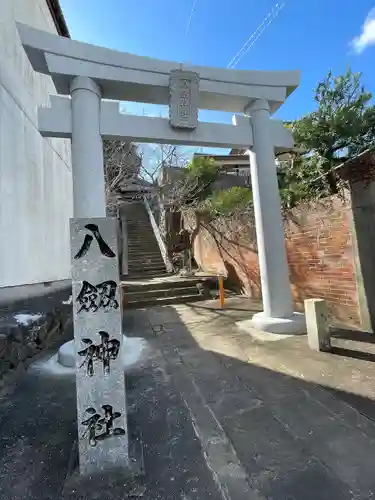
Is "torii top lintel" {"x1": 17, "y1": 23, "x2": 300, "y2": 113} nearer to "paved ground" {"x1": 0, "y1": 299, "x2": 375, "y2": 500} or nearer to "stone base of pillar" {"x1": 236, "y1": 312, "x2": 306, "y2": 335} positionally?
"stone base of pillar" {"x1": 236, "y1": 312, "x2": 306, "y2": 335}

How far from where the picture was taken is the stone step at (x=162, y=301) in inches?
359

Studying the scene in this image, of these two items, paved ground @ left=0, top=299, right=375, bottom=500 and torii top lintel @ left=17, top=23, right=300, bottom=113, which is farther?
torii top lintel @ left=17, top=23, right=300, bottom=113

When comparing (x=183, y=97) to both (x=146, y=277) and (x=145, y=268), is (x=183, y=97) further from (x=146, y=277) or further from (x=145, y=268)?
(x=145, y=268)

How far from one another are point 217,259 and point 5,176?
8835mm

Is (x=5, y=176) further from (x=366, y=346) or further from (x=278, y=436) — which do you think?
(x=366, y=346)

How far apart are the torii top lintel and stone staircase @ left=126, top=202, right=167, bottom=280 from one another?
29.1 ft

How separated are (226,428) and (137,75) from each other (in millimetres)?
5490

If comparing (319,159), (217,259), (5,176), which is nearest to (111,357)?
(5,176)

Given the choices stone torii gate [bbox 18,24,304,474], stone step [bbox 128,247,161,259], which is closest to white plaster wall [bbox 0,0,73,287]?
stone torii gate [bbox 18,24,304,474]

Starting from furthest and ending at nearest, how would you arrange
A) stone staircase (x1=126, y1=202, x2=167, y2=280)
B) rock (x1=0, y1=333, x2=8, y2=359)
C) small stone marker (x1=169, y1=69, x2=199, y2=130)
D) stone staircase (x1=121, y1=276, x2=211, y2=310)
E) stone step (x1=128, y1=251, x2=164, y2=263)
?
stone step (x1=128, y1=251, x2=164, y2=263) < stone staircase (x1=126, y1=202, x2=167, y2=280) < stone staircase (x1=121, y1=276, x2=211, y2=310) < small stone marker (x1=169, y1=69, x2=199, y2=130) < rock (x1=0, y1=333, x2=8, y2=359)

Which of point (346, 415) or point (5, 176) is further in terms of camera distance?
point (5, 176)

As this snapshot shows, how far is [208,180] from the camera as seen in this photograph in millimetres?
16859

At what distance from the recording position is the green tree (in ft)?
24.7

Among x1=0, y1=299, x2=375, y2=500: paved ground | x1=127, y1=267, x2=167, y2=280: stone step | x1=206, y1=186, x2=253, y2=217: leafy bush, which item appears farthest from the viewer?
x1=127, y1=267, x2=167, y2=280: stone step
